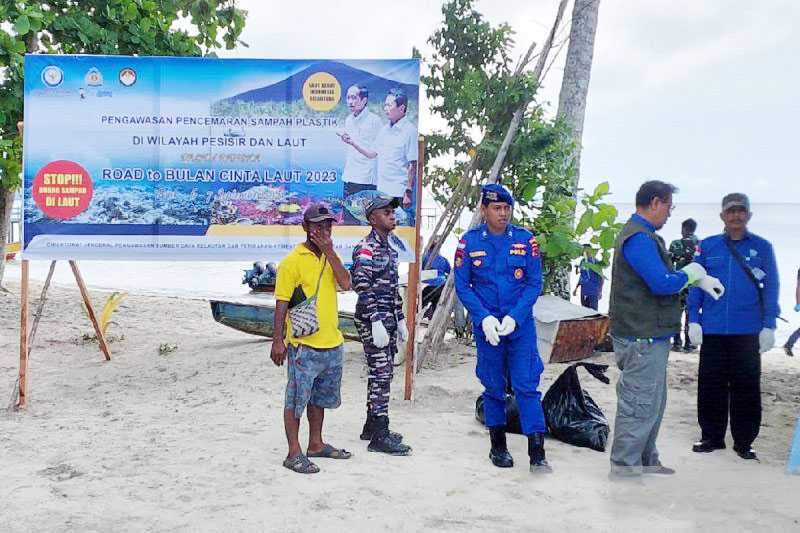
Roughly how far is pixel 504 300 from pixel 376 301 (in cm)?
77

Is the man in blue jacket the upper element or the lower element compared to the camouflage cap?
lower

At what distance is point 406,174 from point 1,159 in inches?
262

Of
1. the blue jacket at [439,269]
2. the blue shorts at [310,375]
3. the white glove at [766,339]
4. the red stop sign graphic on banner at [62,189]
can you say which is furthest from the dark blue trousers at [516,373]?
the blue jacket at [439,269]

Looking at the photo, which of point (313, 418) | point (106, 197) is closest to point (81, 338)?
point (106, 197)

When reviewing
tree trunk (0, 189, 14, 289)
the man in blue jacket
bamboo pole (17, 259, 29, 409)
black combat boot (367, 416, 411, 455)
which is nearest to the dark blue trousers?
black combat boot (367, 416, 411, 455)

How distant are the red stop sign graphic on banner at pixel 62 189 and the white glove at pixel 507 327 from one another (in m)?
3.46

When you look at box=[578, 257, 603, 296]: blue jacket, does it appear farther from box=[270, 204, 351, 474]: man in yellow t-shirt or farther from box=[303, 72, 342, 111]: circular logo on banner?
box=[270, 204, 351, 474]: man in yellow t-shirt

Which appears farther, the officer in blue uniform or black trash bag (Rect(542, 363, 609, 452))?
black trash bag (Rect(542, 363, 609, 452))

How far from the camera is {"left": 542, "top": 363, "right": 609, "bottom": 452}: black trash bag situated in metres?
5.09

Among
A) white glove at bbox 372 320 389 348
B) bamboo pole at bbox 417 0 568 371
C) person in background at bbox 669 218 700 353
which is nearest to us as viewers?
white glove at bbox 372 320 389 348

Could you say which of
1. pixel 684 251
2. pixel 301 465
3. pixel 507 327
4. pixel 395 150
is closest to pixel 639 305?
pixel 507 327

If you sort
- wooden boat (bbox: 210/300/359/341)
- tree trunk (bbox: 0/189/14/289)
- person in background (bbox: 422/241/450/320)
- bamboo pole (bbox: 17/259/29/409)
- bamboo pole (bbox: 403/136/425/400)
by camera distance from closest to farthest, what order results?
1. bamboo pole (bbox: 17/259/29/409)
2. bamboo pole (bbox: 403/136/425/400)
3. wooden boat (bbox: 210/300/359/341)
4. person in background (bbox: 422/241/450/320)
5. tree trunk (bbox: 0/189/14/289)

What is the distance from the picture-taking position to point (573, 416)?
5.20 m

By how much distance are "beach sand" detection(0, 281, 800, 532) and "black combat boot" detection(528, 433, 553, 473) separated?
75 millimetres
